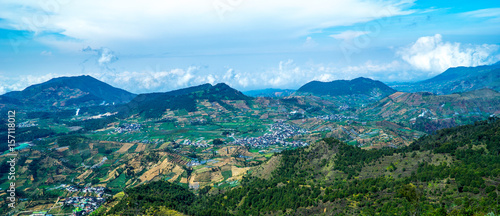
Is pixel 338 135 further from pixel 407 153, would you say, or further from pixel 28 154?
pixel 28 154

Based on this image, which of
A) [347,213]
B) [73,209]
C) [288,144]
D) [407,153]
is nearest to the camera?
[347,213]

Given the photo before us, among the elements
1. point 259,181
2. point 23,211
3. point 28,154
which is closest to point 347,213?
point 259,181

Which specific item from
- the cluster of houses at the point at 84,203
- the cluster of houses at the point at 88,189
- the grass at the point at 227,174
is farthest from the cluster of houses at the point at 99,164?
the grass at the point at 227,174

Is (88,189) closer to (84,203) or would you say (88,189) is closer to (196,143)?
(84,203)

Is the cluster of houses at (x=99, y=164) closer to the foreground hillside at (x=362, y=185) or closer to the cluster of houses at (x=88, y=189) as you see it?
the cluster of houses at (x=88, y=189)

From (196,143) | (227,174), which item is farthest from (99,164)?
(227,174)

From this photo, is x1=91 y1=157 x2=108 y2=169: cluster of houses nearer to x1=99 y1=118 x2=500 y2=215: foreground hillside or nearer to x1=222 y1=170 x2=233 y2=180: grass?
x1=99 y1=118 x2=500 y2=215: foreground hillside
